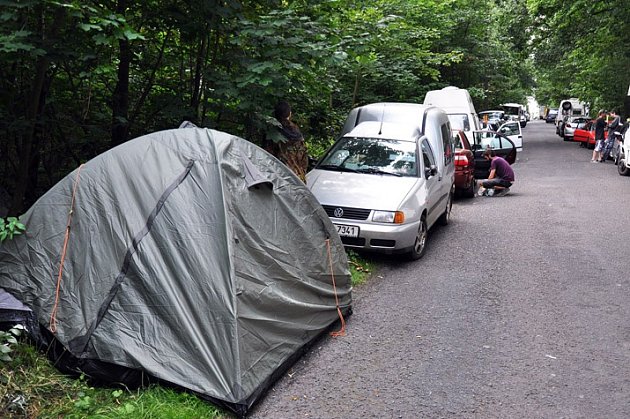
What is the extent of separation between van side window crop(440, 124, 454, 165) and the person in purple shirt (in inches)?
147

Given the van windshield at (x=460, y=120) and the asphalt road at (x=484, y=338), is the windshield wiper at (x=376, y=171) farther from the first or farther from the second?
the van windshield at (x=460, y=120)

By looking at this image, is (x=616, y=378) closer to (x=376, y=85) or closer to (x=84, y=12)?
(x=84, y=12)

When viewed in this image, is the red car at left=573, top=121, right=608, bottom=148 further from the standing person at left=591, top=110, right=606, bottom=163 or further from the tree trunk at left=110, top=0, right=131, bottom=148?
the tree trunk at left=110, top=0, right=131, bottom=148

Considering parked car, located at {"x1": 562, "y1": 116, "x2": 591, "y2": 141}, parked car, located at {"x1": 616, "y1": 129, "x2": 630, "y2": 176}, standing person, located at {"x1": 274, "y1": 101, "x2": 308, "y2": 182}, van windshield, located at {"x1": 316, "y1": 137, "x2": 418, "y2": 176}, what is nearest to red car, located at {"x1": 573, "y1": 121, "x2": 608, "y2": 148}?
parked car, located at {"x1": 562, "y1": 116, "x2": 591, "y2": 141}

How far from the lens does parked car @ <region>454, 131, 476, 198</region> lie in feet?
45.9

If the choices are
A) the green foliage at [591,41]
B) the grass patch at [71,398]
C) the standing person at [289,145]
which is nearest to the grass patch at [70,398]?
the grass patch at [71,398]

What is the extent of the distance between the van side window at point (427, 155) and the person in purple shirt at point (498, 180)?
5.73m

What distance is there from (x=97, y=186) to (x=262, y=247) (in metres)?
1.40

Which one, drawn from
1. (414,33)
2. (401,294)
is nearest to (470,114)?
(414,33)

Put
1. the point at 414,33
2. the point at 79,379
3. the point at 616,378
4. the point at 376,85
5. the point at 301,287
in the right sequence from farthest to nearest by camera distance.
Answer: the point at 376,85
the point at 414,33
the point at 301,287
the point at 616,378
the point at 79,379

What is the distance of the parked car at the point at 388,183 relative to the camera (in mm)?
7750

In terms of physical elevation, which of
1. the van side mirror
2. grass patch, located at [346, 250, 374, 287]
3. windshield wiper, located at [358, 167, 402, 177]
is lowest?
grass patch, located at [346, 250, 374, 287]

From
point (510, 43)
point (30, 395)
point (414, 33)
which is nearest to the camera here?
point (30, 395)

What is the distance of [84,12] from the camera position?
5500 millimetres
